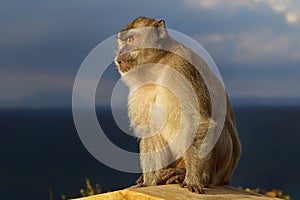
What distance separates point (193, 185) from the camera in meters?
4.49

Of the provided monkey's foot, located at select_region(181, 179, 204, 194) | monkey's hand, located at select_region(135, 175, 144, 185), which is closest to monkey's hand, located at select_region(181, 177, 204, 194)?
monkey's foot, located at select_region(181, 179, 204, 194)

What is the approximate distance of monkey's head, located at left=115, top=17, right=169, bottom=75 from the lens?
4875mm

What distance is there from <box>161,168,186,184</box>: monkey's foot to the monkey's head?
968mm

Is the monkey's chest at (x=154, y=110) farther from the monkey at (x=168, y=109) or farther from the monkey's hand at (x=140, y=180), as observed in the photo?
the monkey's hand at (x=140, y=180)

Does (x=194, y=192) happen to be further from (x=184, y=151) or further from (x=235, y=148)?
(x=235, y=148)

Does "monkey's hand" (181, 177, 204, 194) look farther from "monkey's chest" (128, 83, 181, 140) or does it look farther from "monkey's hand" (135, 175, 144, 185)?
"monkey's hand" (135, 175, 144, 185)

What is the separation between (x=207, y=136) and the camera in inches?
185

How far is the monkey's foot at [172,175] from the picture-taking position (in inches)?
188

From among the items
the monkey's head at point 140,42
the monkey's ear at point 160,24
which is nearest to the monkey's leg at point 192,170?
the monkey's head at point 140,42

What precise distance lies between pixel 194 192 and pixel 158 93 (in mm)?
985

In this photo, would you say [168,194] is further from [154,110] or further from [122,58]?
[122,58]

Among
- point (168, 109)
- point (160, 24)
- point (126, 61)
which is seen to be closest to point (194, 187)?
point (168, 109)

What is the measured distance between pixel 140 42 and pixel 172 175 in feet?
3.97

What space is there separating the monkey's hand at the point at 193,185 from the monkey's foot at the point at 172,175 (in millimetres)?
187
